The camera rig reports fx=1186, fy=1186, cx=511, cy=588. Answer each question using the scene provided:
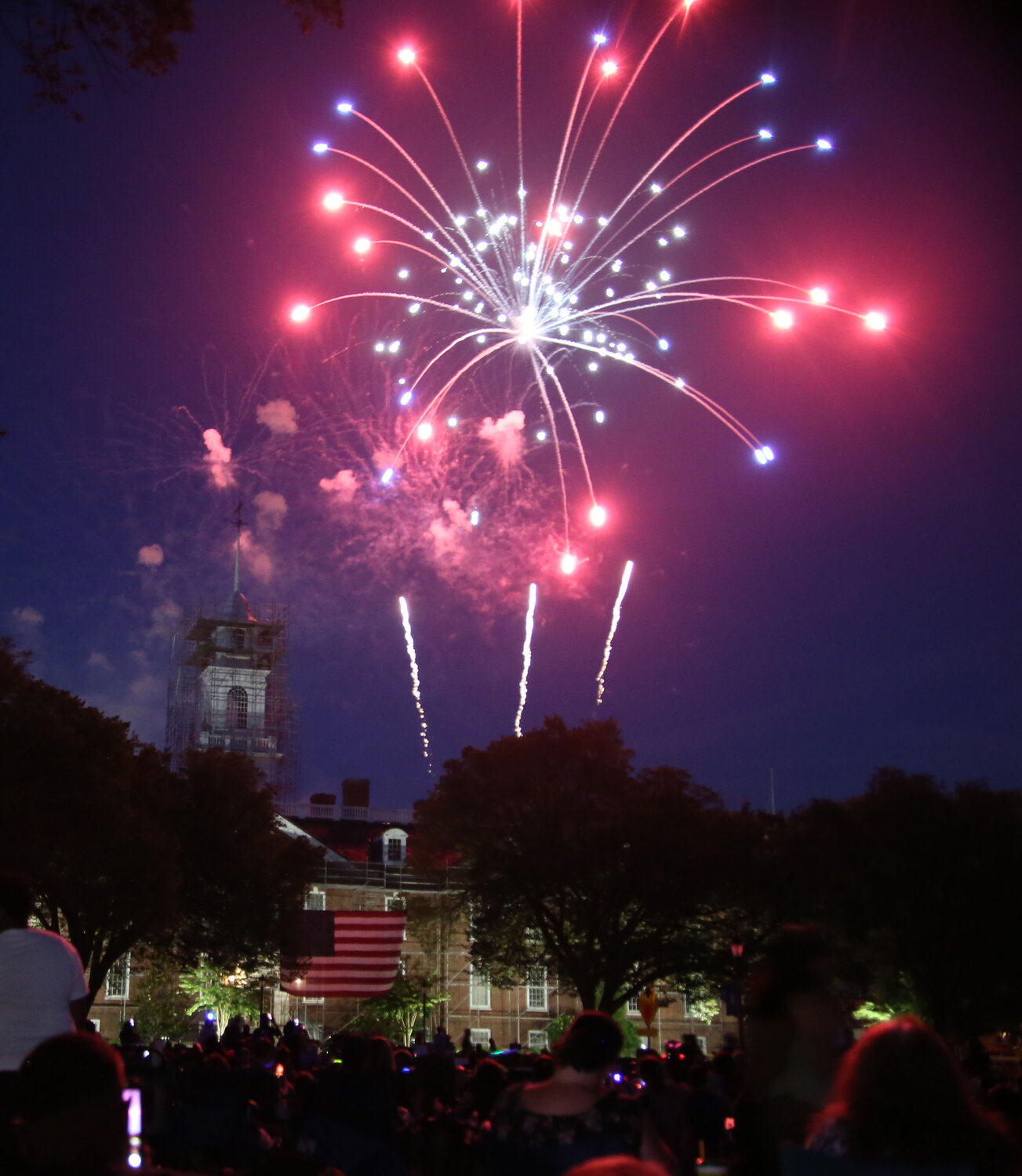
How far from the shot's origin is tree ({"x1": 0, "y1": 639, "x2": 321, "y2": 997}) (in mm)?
31094

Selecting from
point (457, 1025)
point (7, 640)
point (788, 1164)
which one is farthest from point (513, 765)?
point (788, 1164)

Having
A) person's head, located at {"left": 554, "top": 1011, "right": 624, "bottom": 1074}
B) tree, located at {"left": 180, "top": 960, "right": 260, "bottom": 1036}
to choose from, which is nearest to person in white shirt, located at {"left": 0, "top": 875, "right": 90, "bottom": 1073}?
person's head, located at {"left": 554, "top": 1011, "right": 624, "bottom": 1074}

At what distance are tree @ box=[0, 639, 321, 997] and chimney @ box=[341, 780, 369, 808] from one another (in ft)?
94.2

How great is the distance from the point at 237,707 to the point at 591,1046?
7828cm

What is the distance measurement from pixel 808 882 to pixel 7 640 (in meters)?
27.0

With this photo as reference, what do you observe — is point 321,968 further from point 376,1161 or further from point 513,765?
point 513,765

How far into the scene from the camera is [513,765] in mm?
41625

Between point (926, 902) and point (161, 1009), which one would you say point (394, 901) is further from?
point (926, 902)

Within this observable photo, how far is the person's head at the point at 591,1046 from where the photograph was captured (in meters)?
5.04

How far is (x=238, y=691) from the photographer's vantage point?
81312 mm

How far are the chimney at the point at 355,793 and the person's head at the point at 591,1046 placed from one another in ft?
232

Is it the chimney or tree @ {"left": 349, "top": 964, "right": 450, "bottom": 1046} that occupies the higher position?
the chimney

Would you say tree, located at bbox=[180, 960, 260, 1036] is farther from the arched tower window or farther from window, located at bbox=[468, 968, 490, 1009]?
the arched tower window

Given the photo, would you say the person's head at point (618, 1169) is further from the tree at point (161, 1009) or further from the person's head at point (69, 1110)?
the tree at point (161, 1009)
